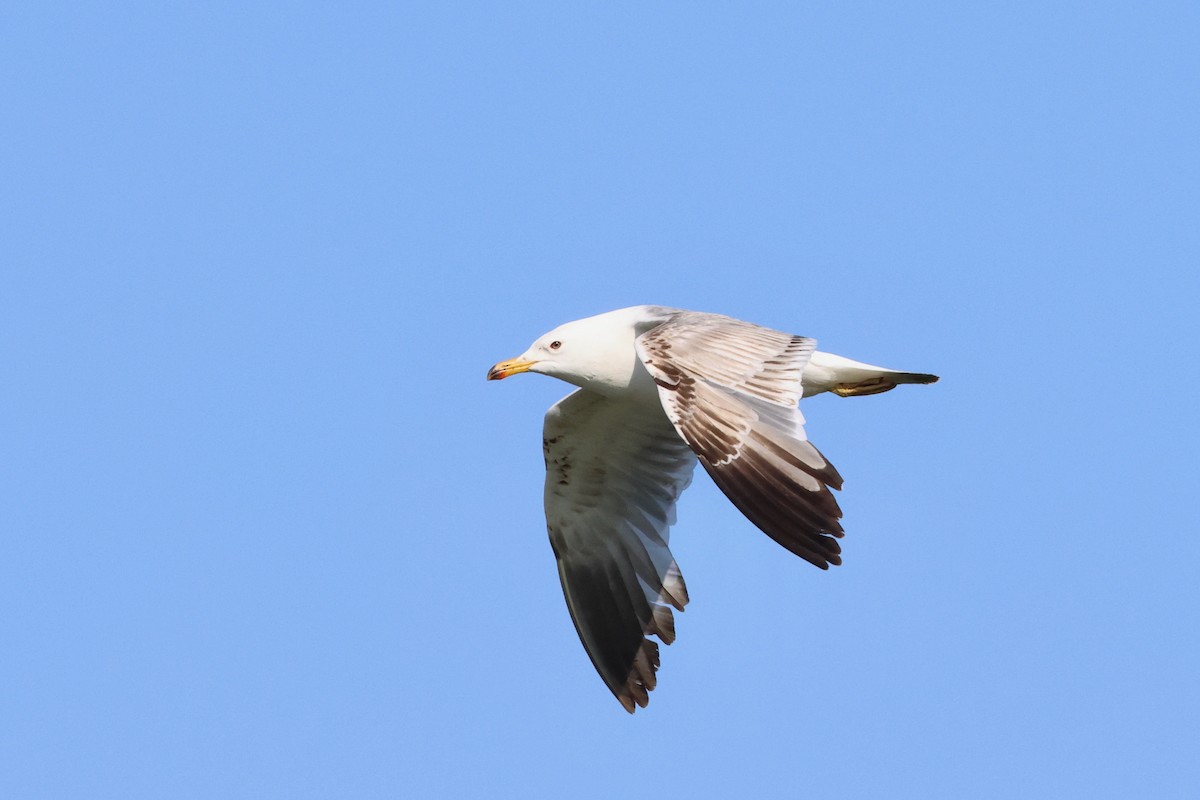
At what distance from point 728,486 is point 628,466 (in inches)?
133

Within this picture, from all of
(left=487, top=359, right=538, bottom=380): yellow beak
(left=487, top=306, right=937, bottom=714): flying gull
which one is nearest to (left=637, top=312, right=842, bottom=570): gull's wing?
(left=487, top=306, right=937, bottom=714): flying gull

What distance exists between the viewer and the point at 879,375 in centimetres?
1195

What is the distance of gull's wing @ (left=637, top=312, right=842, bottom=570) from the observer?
922 cm

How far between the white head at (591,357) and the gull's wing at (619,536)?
2.97ft

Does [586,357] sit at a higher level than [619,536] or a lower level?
higher

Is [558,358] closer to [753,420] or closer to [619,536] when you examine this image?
[619,536]

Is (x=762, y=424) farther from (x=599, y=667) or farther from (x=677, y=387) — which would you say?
(x=599, y=667)

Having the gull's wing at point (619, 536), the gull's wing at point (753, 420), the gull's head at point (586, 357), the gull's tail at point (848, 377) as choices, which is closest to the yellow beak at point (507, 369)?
the gull's head at point (586, 357)

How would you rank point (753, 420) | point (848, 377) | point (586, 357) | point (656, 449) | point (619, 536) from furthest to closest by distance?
1. point (619, 536)
2. point (656, 449)
3. point (848, 377)
4. point (586, 357)
5. point (753, 420)

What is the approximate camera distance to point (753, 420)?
9.81 meters

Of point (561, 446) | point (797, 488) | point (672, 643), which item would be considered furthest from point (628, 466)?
point (797, 488)

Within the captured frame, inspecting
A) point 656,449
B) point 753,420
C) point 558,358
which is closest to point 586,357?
point 558,358

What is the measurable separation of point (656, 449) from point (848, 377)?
168 cm

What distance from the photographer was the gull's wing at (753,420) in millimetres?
9219
